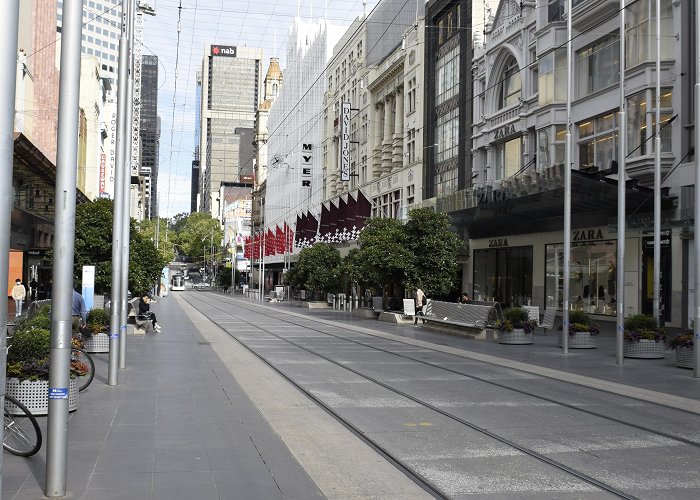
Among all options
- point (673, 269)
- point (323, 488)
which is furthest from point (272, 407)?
point (673, 269)

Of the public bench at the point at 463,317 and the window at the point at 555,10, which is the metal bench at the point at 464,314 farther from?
the window at the point at 555,10

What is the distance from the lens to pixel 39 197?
4228 cm

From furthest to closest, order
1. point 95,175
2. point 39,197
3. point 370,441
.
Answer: point 95,175, point 39,197, point 370,441

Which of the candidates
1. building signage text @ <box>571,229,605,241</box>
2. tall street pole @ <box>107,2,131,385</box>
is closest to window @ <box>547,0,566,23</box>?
building signage text @ <box>571,229,605,241</box>

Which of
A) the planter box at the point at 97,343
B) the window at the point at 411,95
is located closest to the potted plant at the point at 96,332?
the planter box at the point at 97,343

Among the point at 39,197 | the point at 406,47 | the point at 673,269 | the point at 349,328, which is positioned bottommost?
the point at 349,328

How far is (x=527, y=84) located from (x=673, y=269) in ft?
44.6

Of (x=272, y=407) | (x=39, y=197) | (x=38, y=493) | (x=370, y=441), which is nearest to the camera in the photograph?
(x=38, y=493)

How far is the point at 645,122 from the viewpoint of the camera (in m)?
28.0

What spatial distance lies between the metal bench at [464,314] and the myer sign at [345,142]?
113ft

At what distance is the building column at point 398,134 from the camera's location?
56.2 metres

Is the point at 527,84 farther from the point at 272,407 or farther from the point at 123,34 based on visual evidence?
the point at 272,407

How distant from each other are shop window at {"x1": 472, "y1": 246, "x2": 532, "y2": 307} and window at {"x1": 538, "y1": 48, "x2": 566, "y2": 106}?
735 centimetres

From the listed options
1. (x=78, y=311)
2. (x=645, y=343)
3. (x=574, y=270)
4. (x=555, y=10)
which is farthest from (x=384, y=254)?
(x=78, y=311)
